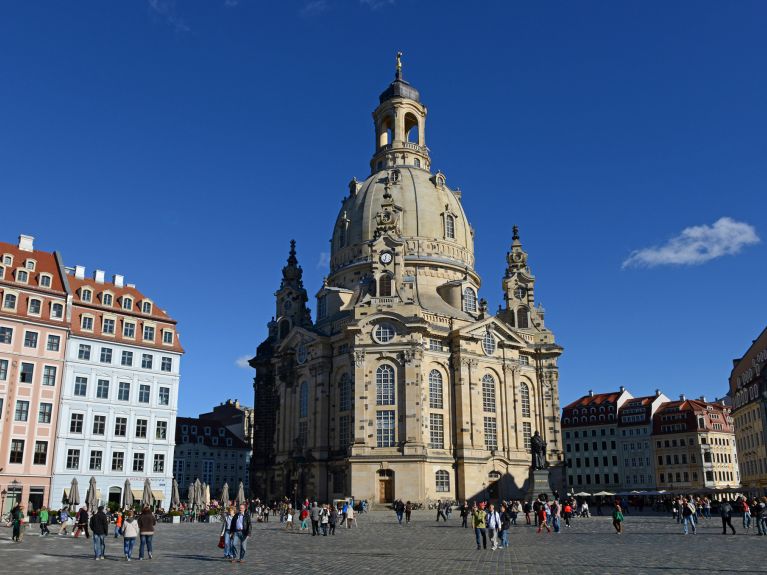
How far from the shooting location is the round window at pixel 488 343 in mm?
79000

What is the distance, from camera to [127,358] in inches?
2456

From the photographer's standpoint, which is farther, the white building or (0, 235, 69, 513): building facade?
the white building

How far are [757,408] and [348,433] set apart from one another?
43314 mm

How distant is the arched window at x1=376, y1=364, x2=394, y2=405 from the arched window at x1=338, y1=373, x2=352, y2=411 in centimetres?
348

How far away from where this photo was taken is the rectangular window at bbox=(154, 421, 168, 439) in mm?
62812

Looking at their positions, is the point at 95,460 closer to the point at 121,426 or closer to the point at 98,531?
the point at 121,426

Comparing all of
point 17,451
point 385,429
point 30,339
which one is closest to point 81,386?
point 30,339

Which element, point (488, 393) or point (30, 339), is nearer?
point (30, 339)

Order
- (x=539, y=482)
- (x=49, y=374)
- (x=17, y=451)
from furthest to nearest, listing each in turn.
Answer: (x=539, y=482) < (x=49, y=374) < (x=17, y=451)

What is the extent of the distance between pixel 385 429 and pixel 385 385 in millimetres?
4333

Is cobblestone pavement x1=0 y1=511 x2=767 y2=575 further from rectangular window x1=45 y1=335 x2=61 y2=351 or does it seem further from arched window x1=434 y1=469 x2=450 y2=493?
arched window x1=434 y1=469 x2=450 y2=493

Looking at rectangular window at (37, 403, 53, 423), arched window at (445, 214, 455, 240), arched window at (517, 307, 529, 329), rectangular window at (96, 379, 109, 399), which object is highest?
arched window at (445, 214, 455, 240)

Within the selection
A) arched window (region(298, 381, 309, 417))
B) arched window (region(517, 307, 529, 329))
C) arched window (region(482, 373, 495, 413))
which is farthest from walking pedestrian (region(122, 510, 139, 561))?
arched window (region(517, 307, 529, 329))

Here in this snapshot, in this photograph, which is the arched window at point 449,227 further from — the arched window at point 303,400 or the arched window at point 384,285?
the arched window at point 303,400
